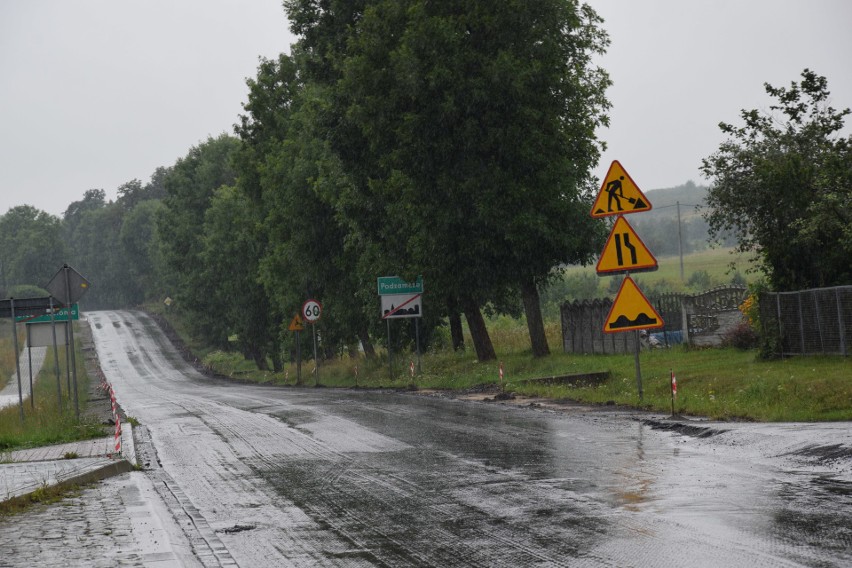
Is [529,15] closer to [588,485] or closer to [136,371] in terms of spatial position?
[588,485]

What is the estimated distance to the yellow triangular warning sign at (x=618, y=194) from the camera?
687 inches

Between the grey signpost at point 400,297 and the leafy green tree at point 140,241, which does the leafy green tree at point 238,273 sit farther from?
the leafy green tree at point 140,241

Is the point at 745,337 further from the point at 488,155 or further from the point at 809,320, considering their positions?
the point at 488,155

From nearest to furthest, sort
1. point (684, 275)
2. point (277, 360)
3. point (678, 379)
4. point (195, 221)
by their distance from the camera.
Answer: point (678, 379) → point (277, 360) → point (195, 221) → point (684, 275)

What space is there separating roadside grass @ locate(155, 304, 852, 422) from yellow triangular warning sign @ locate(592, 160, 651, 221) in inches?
132

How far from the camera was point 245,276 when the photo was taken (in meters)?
69.4

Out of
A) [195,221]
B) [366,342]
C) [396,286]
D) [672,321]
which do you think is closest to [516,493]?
[396,286]

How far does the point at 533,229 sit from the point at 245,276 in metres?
40.1

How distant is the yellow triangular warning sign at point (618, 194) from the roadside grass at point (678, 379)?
11.0 feet

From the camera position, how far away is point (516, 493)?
1005 centimetres

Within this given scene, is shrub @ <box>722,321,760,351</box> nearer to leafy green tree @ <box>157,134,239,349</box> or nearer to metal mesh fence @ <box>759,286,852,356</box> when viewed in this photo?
metal mesh fence @ <box>759,286,852,356</box>

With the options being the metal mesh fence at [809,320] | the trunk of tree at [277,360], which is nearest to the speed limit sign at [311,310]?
the metal mesh fence at [809,320]

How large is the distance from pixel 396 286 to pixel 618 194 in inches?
824

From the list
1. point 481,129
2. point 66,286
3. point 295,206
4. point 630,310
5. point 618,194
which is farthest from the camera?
point 295,206
